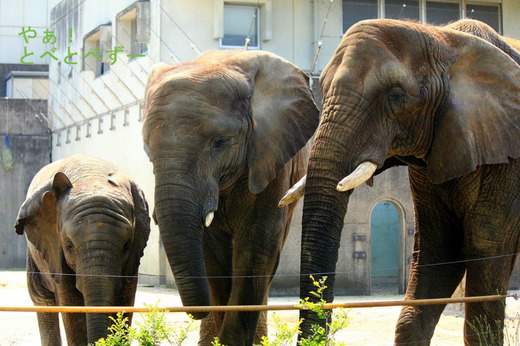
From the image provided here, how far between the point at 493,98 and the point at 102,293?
3093mm

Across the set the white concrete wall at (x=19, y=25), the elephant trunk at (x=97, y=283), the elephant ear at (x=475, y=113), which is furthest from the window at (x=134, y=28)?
the white concrete wall at (x=19, y=25)

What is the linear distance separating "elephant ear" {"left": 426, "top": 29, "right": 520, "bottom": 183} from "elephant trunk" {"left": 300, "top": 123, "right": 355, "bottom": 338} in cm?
75

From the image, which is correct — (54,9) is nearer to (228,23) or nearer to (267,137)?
(228,23)

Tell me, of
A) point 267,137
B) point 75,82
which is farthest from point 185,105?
point 75,82

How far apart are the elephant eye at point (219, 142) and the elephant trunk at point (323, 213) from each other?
838 mm

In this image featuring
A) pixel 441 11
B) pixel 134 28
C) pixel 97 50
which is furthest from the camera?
pixel 97 50

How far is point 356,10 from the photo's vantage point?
1930 cm

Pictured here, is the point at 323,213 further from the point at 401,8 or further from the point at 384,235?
the point at 401,8

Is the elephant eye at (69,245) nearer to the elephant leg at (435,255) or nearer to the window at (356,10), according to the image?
the elephant leg at (435,255)

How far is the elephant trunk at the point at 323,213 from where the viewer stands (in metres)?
5.58

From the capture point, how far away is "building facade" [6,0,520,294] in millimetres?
15836

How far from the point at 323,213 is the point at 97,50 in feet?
59.6

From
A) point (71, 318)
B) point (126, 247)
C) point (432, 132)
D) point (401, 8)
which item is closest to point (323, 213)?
point (432, 132)

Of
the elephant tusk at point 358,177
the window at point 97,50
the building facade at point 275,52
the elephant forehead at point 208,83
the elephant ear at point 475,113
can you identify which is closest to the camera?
the elephant tusk at point 358,177
